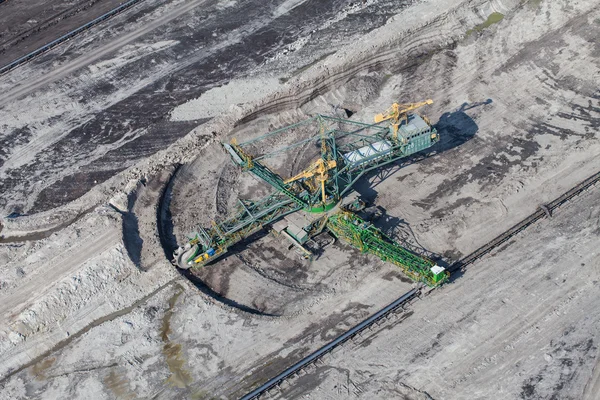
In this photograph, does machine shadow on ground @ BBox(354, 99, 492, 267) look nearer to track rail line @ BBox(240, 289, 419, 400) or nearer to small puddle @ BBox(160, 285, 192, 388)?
track rail line @ BBox(240, 289, 419, 400)

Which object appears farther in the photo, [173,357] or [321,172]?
[321,172]

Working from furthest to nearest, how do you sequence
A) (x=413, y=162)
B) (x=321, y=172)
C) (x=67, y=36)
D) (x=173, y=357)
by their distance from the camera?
(x=67, y=36) → (x=413, y=162) → (x=321, y=172) → (x=173, y=357)

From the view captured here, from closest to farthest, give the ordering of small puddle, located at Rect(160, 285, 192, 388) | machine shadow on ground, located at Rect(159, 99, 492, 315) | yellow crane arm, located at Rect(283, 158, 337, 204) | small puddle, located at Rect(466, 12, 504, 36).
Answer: small puddle, located at Rect(160, 285, 192, 388) → machine shadow on ground, located at Rect(159, 99, 492, 315) → yellow crane arm, located at Rect(283, 158, 337, 204) → small puddle, located at Rect(466, 12, 504, 36)

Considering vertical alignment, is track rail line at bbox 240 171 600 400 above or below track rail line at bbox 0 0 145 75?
below

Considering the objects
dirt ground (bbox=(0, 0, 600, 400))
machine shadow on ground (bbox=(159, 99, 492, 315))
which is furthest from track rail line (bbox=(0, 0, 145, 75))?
machine shadow on ground (bbox=(159, 99, 492, 315))

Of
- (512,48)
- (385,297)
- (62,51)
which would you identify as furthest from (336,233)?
(62,51)

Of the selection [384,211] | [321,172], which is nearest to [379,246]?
[384,211]

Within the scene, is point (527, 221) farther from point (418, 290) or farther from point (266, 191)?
point (266, 191)

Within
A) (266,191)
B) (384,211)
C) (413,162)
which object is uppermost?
(266,191)

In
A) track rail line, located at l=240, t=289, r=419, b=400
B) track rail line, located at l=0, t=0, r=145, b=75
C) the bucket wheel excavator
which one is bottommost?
track rail line, located at l=240, t=289, r=419, b=400
